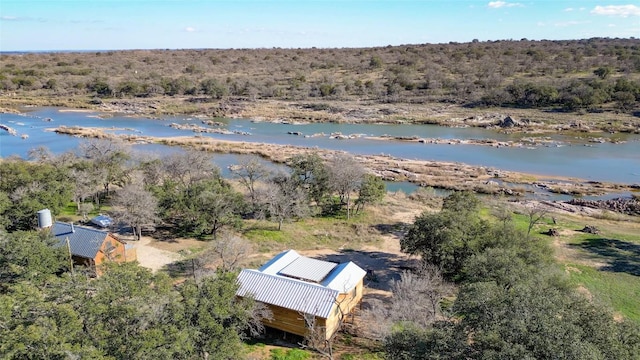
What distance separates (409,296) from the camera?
18547 millimetres

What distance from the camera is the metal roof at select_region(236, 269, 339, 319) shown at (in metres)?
17.6

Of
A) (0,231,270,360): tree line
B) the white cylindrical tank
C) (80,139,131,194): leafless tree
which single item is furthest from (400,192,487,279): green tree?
(80,139,131,194): leafless tree

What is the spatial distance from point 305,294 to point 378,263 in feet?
28.6

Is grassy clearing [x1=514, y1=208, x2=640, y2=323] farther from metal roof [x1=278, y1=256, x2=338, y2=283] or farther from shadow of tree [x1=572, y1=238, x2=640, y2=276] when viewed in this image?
metal roof [x1=278, y1=256, x2=338, y2=283]

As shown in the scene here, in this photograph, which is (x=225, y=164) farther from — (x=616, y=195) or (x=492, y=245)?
(x=616, y=195)

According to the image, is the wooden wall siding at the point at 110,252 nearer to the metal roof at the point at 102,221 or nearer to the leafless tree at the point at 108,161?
the metal roof at the point at 102,221

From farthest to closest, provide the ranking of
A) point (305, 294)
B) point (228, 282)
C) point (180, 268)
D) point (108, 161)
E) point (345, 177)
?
point (108, 161) < point (345, 177) < point (180, 268) < point (305, 294) < point (228, 282)

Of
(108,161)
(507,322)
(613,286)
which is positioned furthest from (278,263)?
(108,161)

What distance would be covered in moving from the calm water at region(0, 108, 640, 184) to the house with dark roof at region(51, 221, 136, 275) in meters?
33.4

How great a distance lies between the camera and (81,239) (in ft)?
72.9

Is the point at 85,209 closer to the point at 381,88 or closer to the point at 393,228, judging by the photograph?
the point at 393,228

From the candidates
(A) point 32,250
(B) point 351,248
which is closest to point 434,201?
(B) point 351,248

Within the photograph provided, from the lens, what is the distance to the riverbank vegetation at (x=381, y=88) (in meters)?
76.5

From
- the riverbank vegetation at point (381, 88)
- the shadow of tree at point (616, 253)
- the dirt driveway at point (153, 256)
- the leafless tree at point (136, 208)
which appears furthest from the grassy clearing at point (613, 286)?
the riverbank vegetation at point (381, 88)
